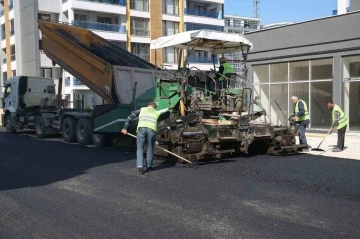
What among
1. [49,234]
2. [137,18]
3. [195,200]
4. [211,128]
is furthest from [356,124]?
[137,18]

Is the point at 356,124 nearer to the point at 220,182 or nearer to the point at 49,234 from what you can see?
the point at 220,182

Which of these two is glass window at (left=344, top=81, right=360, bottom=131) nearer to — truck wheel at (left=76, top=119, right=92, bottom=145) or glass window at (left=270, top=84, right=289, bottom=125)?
glass window at (left=270, top=84, right=289, bottom=125)

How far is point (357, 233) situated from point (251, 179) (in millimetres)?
3194

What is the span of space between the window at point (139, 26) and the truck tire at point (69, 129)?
25.7 m

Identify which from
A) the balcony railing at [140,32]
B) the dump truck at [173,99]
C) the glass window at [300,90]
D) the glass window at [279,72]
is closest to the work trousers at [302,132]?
the dump truck at [173,99]

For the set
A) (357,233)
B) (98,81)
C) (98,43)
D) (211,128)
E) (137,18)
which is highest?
(137,18)

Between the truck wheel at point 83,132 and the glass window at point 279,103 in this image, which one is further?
the glass window at point 279,103

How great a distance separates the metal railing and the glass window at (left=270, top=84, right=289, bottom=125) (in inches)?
961

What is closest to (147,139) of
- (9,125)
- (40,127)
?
(40,127)

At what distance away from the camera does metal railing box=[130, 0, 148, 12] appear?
4011 centimetres

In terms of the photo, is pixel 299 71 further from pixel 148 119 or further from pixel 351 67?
pixel 148 119

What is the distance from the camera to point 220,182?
7707mm

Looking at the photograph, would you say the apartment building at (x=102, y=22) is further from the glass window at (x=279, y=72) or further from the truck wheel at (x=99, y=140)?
the truck wheel at (x=99, y=140)

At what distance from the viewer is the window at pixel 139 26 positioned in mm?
39938
